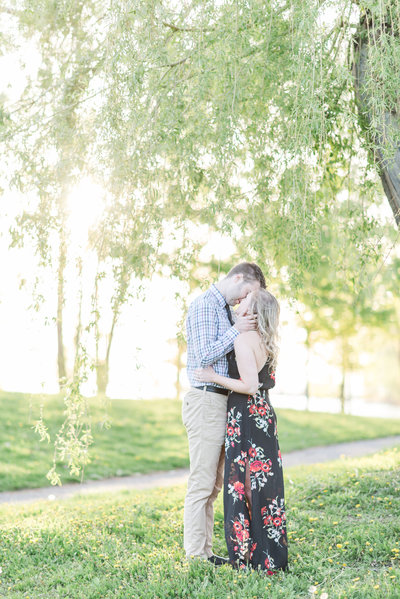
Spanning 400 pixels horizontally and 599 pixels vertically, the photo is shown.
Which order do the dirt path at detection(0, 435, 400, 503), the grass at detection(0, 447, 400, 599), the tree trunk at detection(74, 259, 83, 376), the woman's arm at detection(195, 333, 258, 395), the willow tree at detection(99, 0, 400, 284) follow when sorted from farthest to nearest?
the dirt path at detection(0, 435, 400, 503), the tree trunk at detection(74, 259, 83, 376), the willow tree at detection(99, 0, 400, 284), the woman's arm at detection(195, 333, 258, 395), the grass at detection(0, 447, 400, 599)

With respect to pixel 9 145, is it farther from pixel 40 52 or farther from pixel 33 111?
pixel 40 52

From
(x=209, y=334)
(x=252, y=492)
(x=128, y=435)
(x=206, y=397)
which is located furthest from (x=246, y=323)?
(x=128, y=435)

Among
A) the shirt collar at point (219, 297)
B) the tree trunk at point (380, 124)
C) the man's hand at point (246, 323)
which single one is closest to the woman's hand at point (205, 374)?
the man's hand at point (246, 323)

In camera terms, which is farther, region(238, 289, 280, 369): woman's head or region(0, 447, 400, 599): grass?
region(238, 289, 280, 369): woman's head

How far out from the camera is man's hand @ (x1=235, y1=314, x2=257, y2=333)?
4145 mm

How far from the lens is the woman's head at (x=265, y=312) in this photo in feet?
13.7

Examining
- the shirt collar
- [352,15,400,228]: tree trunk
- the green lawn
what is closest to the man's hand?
the shirt collar

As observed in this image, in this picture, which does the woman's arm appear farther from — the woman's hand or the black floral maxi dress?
the black floral maxi dress

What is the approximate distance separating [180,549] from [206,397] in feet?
4.68

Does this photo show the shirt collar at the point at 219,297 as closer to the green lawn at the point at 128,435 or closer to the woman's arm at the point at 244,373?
the woman's arm at the point at 244,373

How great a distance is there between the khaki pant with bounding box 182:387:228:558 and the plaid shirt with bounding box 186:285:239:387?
156 millimetres

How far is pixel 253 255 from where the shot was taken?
5.52 m

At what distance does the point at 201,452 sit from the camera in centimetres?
421

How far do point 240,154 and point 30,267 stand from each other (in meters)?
2.12
